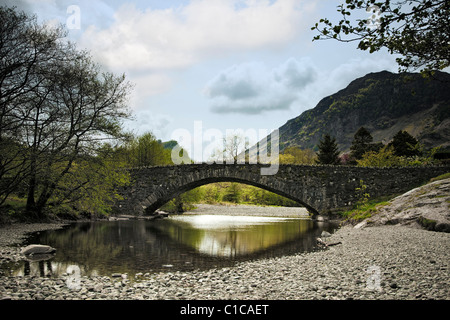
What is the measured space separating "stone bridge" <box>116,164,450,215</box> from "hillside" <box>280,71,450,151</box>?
6749 centimetres

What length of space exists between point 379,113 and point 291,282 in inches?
5636

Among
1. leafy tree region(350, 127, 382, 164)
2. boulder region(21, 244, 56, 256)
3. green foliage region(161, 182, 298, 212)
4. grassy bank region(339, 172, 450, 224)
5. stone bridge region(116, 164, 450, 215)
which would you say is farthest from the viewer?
green foliage region(161, 182, 298, 212)

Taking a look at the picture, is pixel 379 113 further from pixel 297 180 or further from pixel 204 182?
pixel 204 182

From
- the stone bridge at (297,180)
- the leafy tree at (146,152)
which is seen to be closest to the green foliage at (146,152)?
the leafy tree at (146,152)

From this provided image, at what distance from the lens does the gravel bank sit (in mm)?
5141

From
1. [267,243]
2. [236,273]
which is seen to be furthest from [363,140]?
[236,273]

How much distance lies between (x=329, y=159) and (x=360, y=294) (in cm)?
4576

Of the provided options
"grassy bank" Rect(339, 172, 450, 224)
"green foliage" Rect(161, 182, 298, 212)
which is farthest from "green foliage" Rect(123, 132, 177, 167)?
"grassy bank" Rect(339, 172, 450, 224)

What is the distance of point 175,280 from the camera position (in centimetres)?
657

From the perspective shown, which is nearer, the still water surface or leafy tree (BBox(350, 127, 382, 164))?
the still water surface

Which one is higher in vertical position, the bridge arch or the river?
the bridge arch

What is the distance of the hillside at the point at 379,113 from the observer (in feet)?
315

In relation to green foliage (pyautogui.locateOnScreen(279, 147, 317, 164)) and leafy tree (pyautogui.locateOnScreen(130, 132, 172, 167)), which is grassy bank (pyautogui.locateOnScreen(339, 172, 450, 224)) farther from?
green foliage (pyautogui.locateOnScreen(279, 147, 317, 164))
